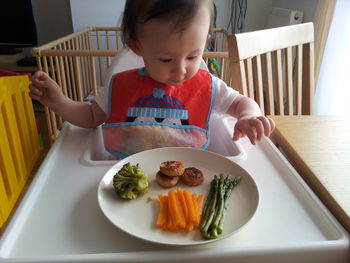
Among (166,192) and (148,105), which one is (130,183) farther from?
(148,105)

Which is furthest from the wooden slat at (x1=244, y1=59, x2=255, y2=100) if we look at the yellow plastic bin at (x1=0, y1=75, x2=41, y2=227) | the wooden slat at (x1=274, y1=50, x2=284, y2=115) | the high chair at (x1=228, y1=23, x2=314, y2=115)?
the yellow plastic bin at (x1=0, y1=75, x2=41, y2=227)

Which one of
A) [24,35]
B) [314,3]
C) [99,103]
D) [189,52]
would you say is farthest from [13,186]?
[314,3]

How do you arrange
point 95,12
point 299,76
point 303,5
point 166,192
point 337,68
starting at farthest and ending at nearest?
point 95,12, point 303,5, point 337,68, point 299,76, point 166,192

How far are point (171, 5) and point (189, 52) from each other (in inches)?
3.9

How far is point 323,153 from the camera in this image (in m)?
0.63

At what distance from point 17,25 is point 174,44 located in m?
2.43

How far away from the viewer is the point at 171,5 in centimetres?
60

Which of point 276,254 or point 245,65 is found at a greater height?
point 245,65

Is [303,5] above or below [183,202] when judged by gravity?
above

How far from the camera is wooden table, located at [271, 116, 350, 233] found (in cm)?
51

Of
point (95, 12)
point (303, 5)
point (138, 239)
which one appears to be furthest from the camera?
point (95, 12)

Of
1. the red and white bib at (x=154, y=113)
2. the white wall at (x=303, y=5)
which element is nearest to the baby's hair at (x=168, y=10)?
the red and white bib at (x=154, y=113)

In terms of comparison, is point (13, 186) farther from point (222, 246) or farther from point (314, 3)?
point (314, 3)

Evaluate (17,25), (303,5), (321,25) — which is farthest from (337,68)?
(17,25)
